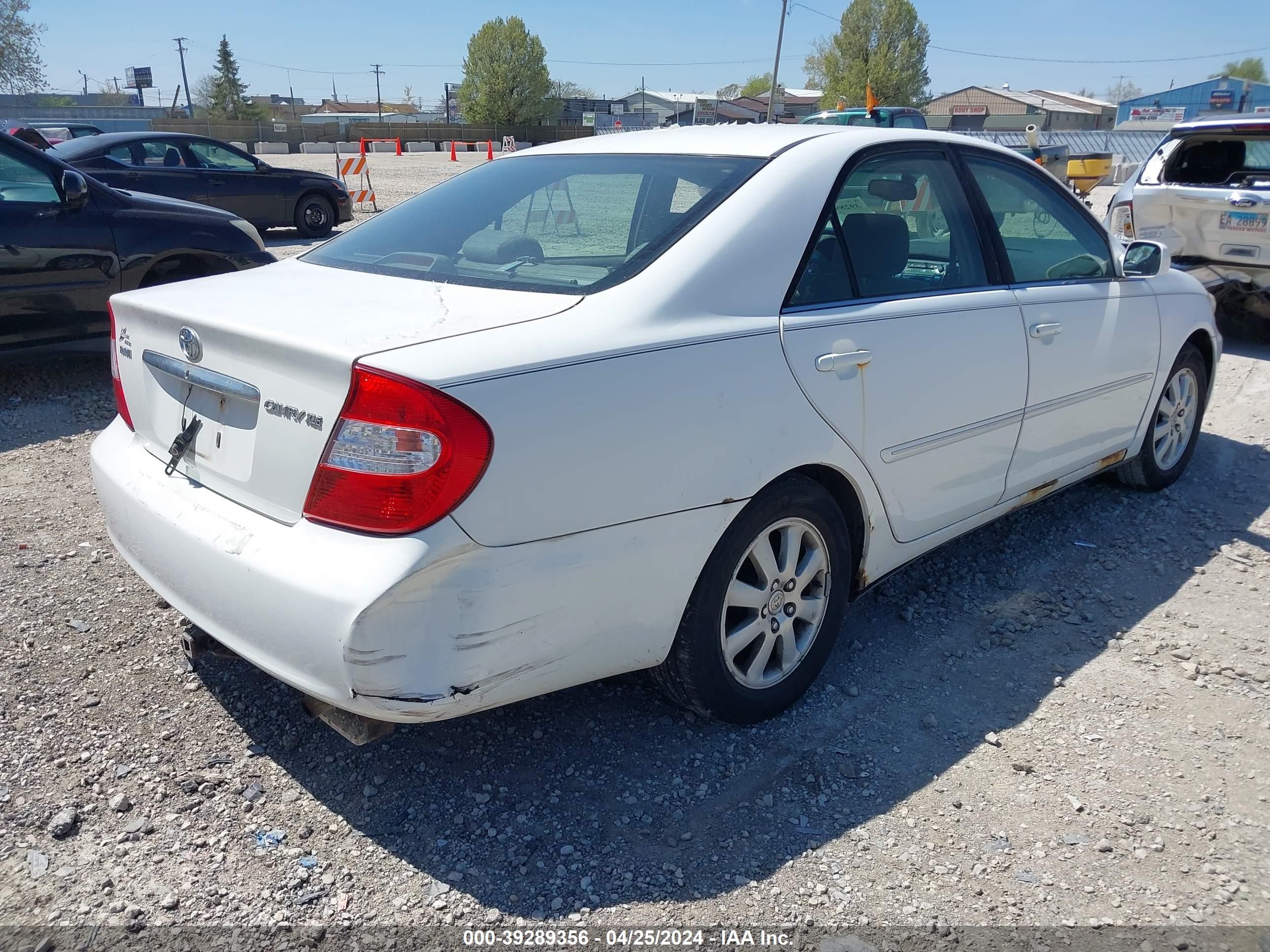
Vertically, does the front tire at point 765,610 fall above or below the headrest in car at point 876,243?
below

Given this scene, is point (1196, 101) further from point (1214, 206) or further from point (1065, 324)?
point (1065, 324)

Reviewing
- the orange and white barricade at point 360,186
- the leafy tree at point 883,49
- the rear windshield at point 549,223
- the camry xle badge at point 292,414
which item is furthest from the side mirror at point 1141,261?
the leafy tree at point 883,49

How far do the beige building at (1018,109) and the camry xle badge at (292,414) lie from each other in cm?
5029

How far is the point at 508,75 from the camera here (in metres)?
84.9

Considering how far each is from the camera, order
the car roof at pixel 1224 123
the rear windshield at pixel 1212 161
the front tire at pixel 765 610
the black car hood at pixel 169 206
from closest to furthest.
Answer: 1. the front tire at pixel 765 610
2. the black car hood at pixel 169 206
3. the car roof at pixel 1224 123
4. the rear windshield at pixel 1212 161

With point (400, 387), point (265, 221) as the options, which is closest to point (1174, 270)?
point (400, 387)

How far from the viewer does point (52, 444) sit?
5270 millimetres

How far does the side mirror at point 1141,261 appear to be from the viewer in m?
4.25

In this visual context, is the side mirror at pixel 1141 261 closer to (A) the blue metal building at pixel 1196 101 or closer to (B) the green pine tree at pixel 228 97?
(A) the blue metal building at pixel 1196 101

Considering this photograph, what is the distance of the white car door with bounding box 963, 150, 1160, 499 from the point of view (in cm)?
363

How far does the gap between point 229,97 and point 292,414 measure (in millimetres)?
112162

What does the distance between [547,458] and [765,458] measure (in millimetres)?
692

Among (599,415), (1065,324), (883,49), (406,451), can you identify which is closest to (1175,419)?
(1065,324)

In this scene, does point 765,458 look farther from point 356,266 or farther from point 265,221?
point 265,221
